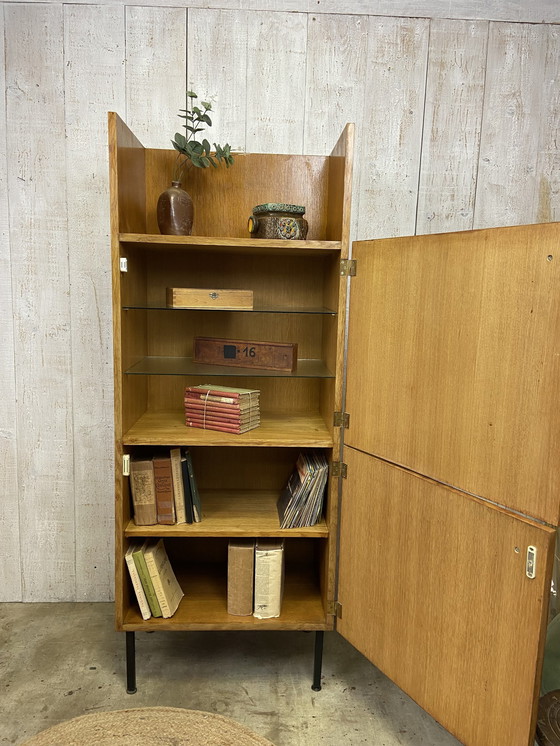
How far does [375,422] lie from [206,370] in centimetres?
65

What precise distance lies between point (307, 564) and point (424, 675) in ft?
2.61

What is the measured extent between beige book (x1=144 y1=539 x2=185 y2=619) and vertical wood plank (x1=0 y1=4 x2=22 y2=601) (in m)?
0.86

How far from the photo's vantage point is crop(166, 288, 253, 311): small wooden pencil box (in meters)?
1.85

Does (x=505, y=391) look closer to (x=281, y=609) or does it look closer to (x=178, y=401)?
(x=281, y=609)

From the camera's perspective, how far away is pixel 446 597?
1.58 meters

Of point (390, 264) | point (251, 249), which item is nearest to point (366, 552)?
point (390, 264)

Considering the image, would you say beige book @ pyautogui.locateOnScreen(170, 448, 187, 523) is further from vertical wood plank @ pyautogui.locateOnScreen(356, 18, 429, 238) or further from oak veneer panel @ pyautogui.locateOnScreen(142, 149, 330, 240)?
vertical wood plank @ pyautogui.locateOnScreen(356, 18, 429, 238)

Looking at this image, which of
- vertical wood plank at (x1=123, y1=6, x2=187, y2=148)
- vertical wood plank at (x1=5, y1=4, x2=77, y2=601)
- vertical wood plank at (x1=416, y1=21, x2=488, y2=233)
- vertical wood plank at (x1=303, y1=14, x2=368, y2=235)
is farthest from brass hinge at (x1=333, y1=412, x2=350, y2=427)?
vertical wood plank at (x1=123, y1=6, x2=187, y2=148)

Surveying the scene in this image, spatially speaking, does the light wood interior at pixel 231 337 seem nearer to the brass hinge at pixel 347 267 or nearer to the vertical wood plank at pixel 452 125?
the brass hinge at pixel 347 267

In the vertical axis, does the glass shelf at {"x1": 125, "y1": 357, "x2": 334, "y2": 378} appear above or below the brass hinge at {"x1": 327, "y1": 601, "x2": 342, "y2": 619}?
above

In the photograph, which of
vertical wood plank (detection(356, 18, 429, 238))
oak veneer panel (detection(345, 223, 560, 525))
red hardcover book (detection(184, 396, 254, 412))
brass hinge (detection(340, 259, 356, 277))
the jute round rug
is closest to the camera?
oak veneer panel (detection(345, 223, 560, 525))

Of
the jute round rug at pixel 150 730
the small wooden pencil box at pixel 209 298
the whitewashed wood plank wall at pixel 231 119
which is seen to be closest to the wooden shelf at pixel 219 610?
the jute round rug at pixel 150 730

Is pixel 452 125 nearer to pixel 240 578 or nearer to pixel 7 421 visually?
pixel 240 578

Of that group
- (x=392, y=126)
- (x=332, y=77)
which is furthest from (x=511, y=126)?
(x=332, y=77)
